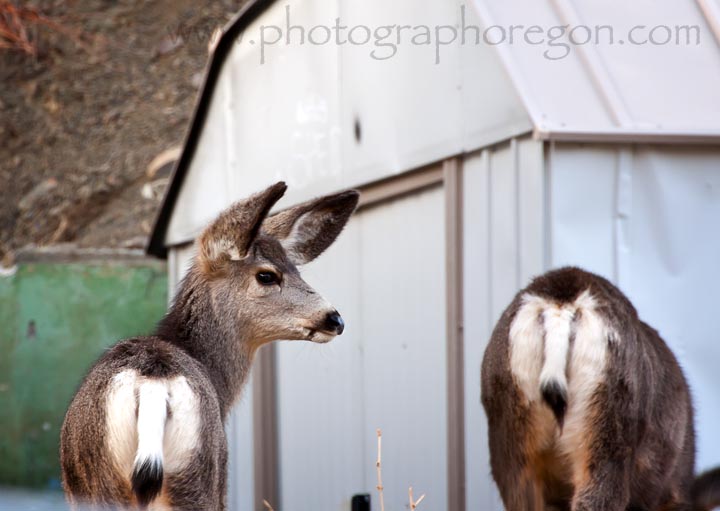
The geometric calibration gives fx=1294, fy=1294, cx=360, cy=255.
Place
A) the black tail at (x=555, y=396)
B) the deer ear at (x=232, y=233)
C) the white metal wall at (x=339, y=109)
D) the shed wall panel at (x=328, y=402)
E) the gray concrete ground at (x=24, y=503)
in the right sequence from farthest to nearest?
the shed wall panel at (x=328, y=402) < the white metal wall at (x=339, y=109) < the deer ear at (x=232, y=233) < the black tail at (x=555, y=396) < the gray concrete ground at (x=24, y=503)

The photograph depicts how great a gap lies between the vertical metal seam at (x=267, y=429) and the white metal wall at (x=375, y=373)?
17 cm

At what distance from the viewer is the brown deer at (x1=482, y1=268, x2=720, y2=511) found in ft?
17.4

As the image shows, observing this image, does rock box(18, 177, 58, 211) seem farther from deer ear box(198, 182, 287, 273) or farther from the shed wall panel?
deer ear box(198, 182, 287, 273)

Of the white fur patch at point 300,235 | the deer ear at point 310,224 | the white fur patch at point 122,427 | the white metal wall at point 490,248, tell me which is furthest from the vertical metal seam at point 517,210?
the white fur patch at point 122,427

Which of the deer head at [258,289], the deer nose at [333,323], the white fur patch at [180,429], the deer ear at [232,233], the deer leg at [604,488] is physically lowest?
the deer leg at [604,488]

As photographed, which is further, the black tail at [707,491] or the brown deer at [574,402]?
the black tail at [707,491]

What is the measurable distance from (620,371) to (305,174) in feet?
17.7

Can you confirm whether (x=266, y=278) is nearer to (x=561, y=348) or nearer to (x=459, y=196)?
(x=561, y=348)

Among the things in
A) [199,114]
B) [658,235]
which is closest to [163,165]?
[199,114]

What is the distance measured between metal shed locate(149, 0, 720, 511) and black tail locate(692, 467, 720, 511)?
1.09 m

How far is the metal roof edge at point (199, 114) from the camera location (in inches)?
451

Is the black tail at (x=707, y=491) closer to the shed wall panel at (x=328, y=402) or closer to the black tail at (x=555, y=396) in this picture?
the black tail at (x=555, y=396)

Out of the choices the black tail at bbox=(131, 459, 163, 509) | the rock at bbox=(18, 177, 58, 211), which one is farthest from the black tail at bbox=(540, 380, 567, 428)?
the rock at bbox=(18, 177, 58, 211)

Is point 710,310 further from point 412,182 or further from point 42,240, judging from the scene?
point 42,240
